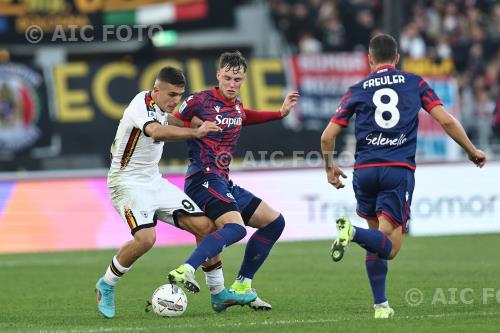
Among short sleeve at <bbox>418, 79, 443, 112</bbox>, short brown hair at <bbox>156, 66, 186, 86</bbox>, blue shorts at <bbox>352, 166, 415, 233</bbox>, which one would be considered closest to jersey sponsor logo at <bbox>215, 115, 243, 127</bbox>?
short brown hair at <bbox>156, 66, 186, 86</bbox>

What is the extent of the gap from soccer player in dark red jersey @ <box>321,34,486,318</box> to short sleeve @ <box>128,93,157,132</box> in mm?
1454

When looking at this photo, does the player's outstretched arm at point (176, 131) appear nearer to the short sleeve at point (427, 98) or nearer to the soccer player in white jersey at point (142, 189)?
the soccer player in white jersey at point (142, 189)

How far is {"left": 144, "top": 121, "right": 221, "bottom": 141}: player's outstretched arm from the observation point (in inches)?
360

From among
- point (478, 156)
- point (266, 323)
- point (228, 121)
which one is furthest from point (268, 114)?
point (266, 323)

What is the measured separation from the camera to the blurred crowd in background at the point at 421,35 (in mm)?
25859

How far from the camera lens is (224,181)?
1021 cm

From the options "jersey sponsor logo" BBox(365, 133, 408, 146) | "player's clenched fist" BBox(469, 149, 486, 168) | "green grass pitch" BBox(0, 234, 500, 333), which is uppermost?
"jersey sponsor logo" BBox(365, 133, 408, 146)

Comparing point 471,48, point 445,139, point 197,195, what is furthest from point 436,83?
point 197,195

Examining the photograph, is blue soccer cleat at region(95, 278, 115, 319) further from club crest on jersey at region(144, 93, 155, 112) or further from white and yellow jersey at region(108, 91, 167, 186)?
club crest on jersey at region(144, 93, 155, 112)

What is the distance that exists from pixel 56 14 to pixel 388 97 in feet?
46.3

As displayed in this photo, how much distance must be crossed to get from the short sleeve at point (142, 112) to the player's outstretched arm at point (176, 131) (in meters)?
0.12

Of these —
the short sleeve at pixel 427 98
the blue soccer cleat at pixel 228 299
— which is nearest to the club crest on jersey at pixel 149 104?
the blue soccer cleat at pixel 228 299

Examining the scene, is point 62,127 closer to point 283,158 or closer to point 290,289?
point 283,158

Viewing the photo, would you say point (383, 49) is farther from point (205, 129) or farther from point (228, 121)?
point (228, 121)
